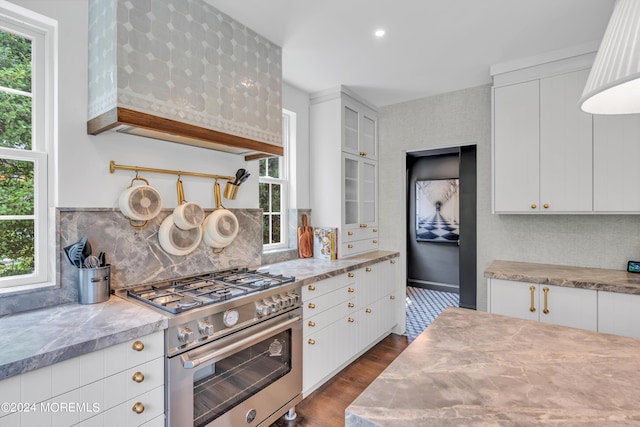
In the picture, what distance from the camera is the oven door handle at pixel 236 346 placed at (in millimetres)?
1462

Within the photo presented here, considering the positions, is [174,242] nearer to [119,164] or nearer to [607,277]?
[119,164]

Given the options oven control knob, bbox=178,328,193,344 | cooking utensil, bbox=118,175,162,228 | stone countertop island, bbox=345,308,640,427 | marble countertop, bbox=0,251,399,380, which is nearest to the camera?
stone countertop island, bbox=345,308,640,427

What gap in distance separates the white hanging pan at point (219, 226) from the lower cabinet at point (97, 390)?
86cm

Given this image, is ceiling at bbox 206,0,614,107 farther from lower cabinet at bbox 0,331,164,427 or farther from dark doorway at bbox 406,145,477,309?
dark doorway at bbox 406,145,477,309

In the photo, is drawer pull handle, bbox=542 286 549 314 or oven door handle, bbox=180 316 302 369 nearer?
oven door handle, bbox=180 316 302 369

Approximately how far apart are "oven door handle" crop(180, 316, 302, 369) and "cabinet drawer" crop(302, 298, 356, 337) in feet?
0.68

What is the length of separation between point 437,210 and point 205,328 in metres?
4.55

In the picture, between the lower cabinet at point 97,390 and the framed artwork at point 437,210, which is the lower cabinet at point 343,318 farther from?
the framed artwork at point 437,210

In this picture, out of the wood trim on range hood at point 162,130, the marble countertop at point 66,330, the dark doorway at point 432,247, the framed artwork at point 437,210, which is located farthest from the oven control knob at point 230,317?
the framed artwork at point 437,210

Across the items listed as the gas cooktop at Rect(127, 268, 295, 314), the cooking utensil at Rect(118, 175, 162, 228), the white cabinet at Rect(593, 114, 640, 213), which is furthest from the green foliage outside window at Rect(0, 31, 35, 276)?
the white cabinet at Rect(593, 114, 640, 213)

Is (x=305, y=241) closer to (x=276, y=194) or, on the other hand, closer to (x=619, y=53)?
(x=276, y=194)

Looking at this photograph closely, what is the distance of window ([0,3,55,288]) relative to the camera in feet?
4.99

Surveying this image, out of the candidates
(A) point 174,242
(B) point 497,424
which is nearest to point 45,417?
(A) point 174,242

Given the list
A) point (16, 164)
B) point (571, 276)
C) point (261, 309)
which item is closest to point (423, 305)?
point (571, 276)
